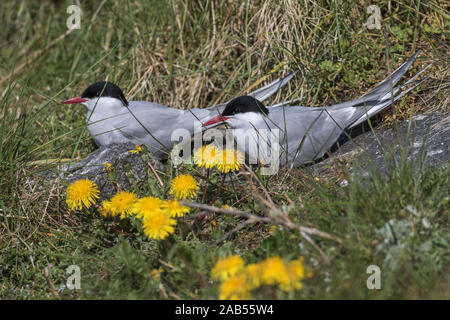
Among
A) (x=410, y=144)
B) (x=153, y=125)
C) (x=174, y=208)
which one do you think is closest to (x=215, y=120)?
(x=153, y=125)

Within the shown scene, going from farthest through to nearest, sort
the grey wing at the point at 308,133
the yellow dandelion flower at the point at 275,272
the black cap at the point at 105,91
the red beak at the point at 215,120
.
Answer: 1. the black cap at the point at 105,91
2. the red beak at the point at 215,120
3. the grey wing at the point at 308,133
4. the yellow dandelion flower at the point at 275,272

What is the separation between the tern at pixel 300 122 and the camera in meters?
2.79

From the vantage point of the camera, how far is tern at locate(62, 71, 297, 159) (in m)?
3.12

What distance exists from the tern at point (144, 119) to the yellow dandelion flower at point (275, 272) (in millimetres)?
1648

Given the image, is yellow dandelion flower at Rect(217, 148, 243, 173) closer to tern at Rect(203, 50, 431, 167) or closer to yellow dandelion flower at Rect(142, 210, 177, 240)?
yellow dandelion flower at Rect(142, 210, 177, 240)

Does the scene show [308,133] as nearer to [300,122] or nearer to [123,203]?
[300,122]

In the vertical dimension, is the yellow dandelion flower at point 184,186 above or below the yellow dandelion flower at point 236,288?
above

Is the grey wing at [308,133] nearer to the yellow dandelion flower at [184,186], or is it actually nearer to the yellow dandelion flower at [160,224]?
the yellow dandelion flower at [184,186]

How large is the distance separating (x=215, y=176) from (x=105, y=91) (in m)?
1.22

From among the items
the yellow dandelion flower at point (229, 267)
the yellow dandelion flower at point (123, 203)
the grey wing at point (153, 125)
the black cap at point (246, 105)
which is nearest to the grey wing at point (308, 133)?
the black cap at point (246, 105)

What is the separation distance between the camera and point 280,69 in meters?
3.32

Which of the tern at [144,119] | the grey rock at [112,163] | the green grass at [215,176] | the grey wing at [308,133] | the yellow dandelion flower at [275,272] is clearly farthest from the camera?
the tern at [144,119]

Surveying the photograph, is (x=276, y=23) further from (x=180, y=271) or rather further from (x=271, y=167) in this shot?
(x=180, y=271)

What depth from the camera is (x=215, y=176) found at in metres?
2.45
